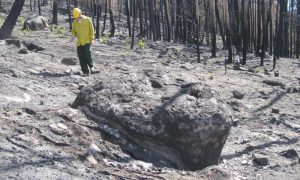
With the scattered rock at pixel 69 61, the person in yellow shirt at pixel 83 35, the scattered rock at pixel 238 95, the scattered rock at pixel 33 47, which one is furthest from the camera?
the scattered rock at pixel 33 47

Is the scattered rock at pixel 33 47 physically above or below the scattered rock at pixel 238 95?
above

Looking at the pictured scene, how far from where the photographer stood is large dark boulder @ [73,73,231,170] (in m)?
7.35

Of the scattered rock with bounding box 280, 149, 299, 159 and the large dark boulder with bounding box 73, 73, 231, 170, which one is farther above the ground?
the large dark boulder with bounding box 73, 73, 231, 170

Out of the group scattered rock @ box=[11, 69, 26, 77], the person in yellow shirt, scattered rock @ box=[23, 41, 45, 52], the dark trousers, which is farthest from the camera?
scattered rock @ box=[23, 41, 45, 52]

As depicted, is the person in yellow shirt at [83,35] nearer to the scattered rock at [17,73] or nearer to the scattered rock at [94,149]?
the scattered rock at [17,73]

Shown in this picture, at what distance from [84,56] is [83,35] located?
580 millimetres

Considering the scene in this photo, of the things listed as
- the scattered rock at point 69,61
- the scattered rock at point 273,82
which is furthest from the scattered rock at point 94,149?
the scattered rock at point 273,82

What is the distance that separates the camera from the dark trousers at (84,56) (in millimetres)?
12594

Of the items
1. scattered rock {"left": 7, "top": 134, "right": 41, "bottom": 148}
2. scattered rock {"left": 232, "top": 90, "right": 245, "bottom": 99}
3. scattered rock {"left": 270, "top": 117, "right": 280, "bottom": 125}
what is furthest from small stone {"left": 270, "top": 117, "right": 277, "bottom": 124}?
scattered rock {"left": 7, "top": 134, "right": 41, "bottom": 148}

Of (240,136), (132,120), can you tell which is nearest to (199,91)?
(132,120)

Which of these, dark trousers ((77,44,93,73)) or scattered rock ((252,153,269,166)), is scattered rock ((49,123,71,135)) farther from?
dark trousers ((77,44,93,73))

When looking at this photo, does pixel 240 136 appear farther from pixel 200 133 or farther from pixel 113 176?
pixel 113 176

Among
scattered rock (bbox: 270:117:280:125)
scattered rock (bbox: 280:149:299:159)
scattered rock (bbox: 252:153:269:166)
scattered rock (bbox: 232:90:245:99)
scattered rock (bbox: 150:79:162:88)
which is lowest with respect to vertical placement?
scattered rock (bbox: 270:117:280:125)

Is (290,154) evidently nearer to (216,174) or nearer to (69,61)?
(216,174)
